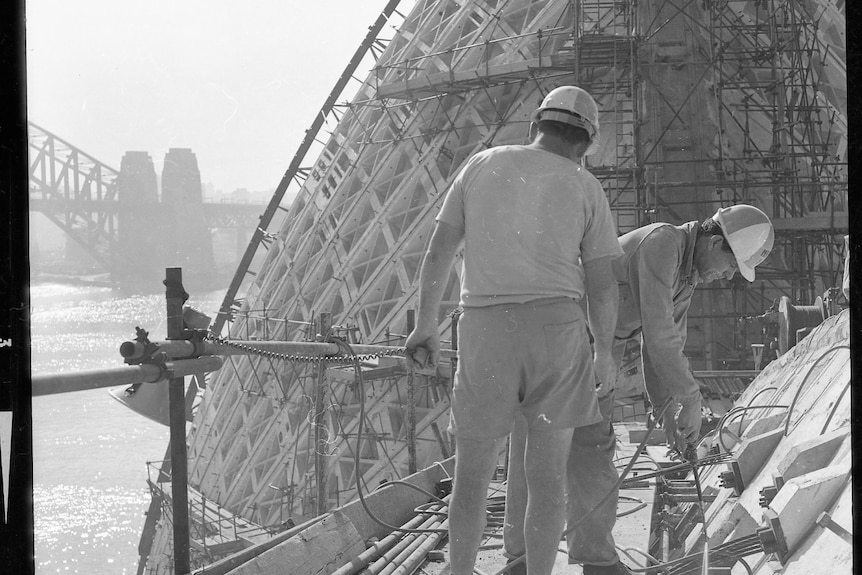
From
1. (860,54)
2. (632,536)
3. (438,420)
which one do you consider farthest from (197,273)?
(860,54)

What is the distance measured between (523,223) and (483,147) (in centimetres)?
1479

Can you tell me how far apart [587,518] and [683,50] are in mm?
13173

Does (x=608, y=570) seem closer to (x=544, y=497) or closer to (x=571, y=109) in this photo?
(x=544, y=497)

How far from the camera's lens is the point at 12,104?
12.5ft

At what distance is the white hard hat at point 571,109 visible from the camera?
3.94 meters

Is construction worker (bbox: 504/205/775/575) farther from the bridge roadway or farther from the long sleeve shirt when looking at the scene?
the bridge roadway

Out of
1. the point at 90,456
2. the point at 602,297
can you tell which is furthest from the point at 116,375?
the point at 90,456

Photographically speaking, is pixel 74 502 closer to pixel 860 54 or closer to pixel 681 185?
pixel 681 185

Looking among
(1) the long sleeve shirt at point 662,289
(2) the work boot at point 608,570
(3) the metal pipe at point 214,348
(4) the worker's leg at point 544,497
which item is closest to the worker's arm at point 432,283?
(4) the worker's leg at point 544,497

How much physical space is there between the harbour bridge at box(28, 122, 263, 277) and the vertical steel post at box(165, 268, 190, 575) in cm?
1176

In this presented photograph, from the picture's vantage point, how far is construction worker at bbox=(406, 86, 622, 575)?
12.7 ft

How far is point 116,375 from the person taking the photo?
443 centimetres

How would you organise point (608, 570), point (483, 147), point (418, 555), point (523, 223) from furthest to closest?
1. point (483, 147)
2. point (418, 555)
3. point (608, 570)
4. point (523, 223)

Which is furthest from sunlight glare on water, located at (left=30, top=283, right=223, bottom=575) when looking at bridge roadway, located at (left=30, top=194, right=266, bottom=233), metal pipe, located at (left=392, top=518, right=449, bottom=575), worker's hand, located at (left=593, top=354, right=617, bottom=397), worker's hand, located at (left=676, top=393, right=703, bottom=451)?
worker's hand, located at (left=676, top=393, right=703, bottom=451)
